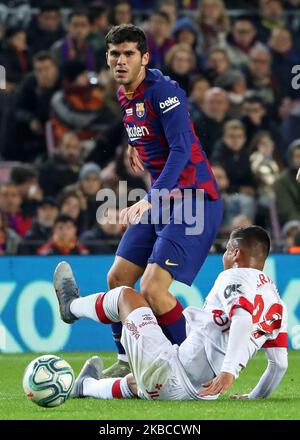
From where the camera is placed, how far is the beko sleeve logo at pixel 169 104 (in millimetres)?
7055

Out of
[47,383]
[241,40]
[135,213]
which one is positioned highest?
[241,40]

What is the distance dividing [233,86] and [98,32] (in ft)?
5.68

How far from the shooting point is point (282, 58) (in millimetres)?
14242

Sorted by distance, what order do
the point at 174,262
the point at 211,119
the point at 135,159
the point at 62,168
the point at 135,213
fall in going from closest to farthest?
the point at 135,213 < the point at 174,262 < the point at 135,159 < the point at 62,168 < the point at 211,119

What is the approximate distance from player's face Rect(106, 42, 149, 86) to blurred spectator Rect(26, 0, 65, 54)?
21.8 feet

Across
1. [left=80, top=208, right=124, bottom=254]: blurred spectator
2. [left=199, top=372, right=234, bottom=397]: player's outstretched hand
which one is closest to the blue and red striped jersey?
[left=199, top=372, right=234, bottom=397]: player's outstretched hand

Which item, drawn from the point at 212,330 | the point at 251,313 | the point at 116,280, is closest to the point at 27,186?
the point at 116,280

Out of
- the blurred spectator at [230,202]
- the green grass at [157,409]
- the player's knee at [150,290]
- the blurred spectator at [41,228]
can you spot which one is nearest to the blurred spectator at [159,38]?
the blurred spectator at [230,202]

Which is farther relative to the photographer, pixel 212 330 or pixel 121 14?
pixel 121 14

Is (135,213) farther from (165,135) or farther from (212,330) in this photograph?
(212,330)

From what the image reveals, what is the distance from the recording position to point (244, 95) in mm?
13555

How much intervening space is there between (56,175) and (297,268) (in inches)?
122
